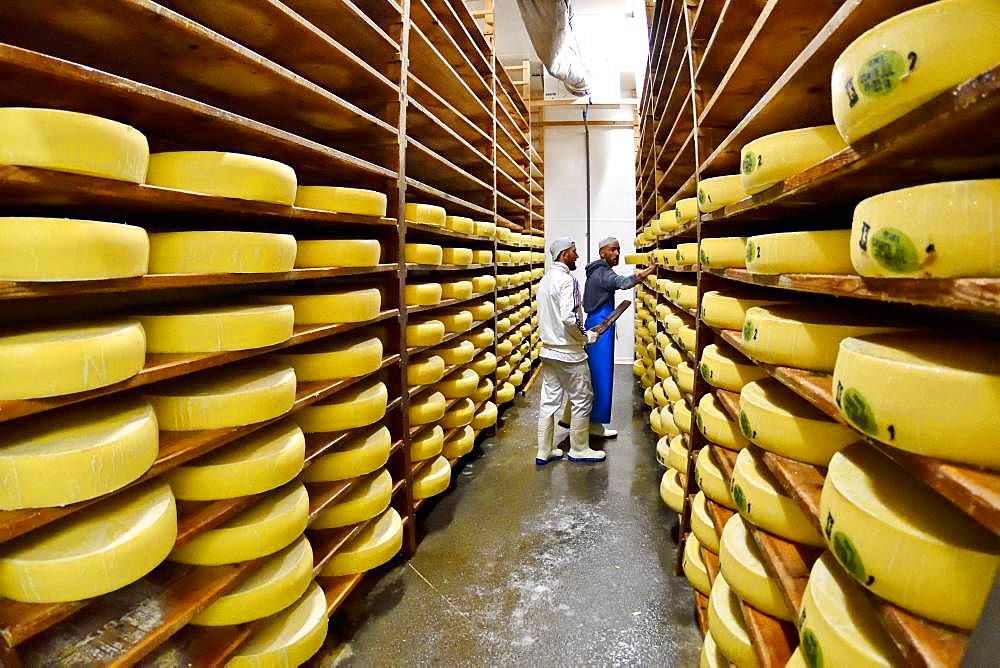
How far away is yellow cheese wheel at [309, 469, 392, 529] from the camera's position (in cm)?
212

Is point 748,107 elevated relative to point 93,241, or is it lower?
elevated

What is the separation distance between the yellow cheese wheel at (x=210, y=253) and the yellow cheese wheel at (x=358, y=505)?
37.5 inches

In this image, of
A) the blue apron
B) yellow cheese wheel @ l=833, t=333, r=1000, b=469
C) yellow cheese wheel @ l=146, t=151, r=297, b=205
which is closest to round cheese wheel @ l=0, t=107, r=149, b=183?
yellow cheese wheel @ l=146, t=151, r=297, b=205

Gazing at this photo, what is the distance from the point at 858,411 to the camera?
821mm

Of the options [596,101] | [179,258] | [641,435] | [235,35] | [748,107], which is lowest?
[641,435]

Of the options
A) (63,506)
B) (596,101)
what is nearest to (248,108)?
(63,506)

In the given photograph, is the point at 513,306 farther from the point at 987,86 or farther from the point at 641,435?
the point at 987,86

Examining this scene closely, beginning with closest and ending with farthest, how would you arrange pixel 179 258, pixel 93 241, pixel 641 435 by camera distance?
pixel 93 241 → pixel 179 258 → pixel 641 435

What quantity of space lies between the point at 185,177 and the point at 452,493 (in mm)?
2586

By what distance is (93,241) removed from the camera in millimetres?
1062

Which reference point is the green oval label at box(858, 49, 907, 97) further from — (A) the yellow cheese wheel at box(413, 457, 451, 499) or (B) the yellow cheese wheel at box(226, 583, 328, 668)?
(A) the yellow cheese wheel at box(413, 457, 451, 499)

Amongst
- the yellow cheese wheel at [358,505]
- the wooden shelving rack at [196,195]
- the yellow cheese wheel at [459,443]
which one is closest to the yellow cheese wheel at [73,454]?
the wooden shelving rack at [196,195]

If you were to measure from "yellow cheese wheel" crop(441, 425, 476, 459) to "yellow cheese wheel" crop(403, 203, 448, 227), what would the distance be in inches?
53.7

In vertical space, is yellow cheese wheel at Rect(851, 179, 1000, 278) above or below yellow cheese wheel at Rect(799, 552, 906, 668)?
above
